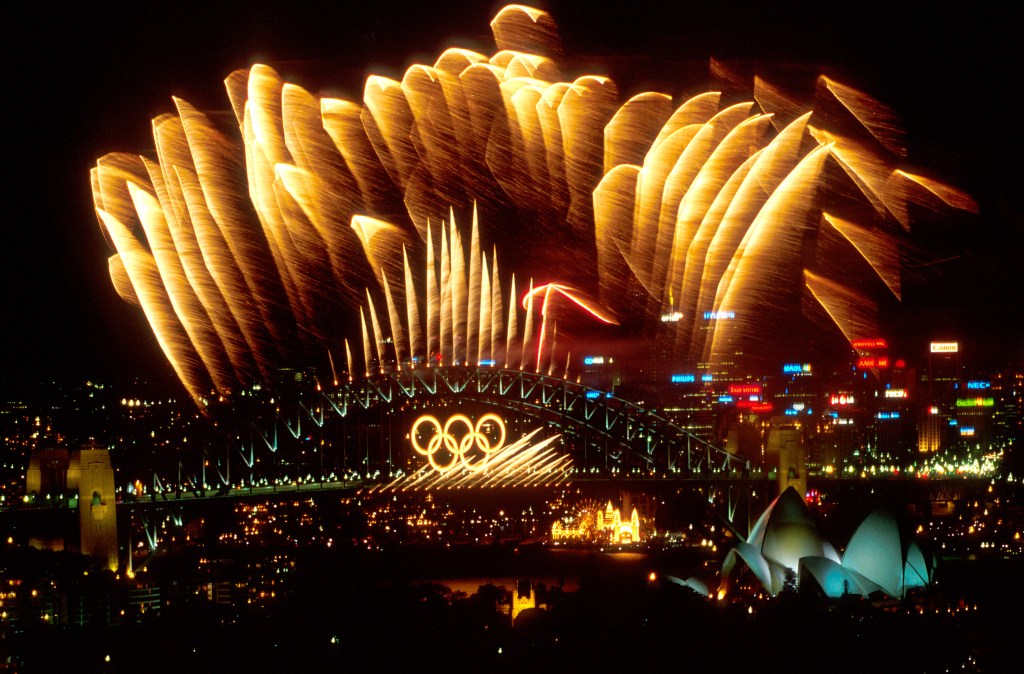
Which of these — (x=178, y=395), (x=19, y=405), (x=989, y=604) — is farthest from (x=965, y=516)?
(x=19, y=405)

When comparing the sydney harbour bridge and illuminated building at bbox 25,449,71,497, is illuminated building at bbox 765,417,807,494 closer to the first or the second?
the sydney harbour bridge

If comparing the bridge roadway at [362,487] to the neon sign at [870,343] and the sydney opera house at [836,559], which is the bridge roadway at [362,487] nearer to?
the sydney opera house at [836,559]

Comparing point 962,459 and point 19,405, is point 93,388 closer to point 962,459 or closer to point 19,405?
point 19,405

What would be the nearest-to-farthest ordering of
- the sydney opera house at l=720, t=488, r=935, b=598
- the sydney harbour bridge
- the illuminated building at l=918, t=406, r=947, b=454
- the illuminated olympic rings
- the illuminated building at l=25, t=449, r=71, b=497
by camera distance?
the sydney opera house at l=720, t=488, r=935, b=598, the illuminated building at l=25, t=449, r=71, b=497, the sydney harbour bridge, the illuminated olympic rings, the illuminated building at l=918, t=406, r=947, b=454

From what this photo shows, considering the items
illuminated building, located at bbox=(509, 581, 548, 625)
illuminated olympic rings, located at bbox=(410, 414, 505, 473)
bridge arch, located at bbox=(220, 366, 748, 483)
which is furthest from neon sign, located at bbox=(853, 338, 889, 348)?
illuminated building, located at bbox=(509, 581, 548, 625)

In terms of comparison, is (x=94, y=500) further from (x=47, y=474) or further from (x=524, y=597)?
(x=524, y=597)

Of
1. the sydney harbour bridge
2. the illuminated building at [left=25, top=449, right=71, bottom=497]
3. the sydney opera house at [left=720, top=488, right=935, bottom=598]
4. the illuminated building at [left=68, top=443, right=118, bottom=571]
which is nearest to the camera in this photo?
the sydney opera house at [left=720, top=488, right=935, bottom=598]

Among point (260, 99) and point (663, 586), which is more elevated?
point (260, 99)
